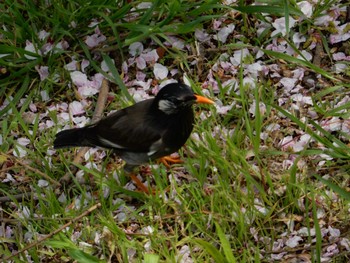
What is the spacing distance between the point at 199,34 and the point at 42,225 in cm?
190

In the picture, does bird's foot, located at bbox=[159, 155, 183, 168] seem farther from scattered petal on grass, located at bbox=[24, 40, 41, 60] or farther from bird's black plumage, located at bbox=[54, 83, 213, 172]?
scattered petal on grass, located at bbox=[24, 40, 41, 60]

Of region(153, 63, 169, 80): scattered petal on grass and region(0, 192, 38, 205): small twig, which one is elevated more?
region(153, 63, 169, 80): scattered petal on grass

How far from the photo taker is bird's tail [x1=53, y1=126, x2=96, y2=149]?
4.61m

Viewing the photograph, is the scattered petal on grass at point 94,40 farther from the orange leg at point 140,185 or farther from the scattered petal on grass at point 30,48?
the orange leg at point 140,185

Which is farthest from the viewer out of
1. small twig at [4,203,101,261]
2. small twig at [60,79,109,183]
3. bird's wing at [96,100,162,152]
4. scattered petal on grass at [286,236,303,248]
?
small twig at [60,79,109,183]

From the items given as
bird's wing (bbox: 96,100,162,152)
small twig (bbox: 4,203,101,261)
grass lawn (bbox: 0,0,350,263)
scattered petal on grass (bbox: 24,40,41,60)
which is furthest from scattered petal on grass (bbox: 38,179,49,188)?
scattered petal on grass (bbox: 24,40,41,60)

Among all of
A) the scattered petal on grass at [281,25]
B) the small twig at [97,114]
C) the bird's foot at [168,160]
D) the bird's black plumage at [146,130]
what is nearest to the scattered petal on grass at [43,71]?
the small twig at [97,114]

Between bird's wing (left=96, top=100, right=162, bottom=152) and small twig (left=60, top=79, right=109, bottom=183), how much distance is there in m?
0.38

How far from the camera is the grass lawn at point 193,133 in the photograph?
13.9ft

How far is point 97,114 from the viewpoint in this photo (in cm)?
508

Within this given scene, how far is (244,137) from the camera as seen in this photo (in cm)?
469

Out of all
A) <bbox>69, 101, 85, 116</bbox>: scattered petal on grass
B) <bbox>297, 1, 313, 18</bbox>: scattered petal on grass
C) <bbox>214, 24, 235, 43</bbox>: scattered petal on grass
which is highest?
<bbox>297, 1, 313, 18</bbox>: scattered petal on grass

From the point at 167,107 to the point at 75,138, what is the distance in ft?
2.19

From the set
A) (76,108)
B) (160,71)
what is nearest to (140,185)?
(76,108)
